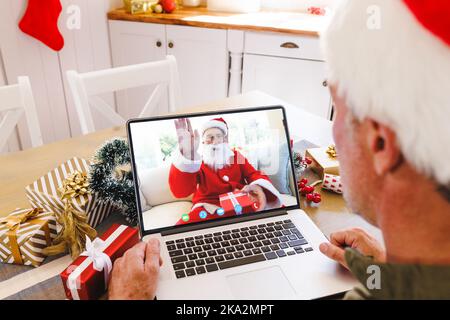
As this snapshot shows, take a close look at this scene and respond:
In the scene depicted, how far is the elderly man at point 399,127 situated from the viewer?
1.31ft

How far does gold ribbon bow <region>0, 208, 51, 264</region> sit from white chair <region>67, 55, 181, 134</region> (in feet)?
2.12

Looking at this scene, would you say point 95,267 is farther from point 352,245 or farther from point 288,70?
point 288,70

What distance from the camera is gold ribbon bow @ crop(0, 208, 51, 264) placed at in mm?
760

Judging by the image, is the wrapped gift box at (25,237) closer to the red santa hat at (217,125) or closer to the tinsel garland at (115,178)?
the tinsel garland at (115,178)

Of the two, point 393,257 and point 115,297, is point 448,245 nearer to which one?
point 393,257

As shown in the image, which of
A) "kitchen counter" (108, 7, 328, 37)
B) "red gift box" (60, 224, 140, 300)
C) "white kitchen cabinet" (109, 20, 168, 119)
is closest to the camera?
"red gift box" (60, 224, 140, 300)

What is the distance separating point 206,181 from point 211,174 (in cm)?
2

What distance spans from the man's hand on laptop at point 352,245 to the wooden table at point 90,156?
0.26 ft

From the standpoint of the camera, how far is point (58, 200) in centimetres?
83

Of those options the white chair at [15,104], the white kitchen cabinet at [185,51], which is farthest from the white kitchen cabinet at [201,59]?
the white chair at [15,104]

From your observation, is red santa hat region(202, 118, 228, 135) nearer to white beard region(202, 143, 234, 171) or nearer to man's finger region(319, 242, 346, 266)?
white beard region(202, 143, 234, 171)

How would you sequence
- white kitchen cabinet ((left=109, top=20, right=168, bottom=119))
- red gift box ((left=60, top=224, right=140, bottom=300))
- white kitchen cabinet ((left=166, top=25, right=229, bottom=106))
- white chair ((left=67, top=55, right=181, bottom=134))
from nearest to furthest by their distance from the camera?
red gift box ((left=60, top=224, right=140, bottom=300))
white chair ((left=67, top=55, right=181, bottom=134))
white kitchen cabinet ((left=166, top=25, right=229, bottom=106))
white kitchen cabinet ((left=109, top=20, right=168, bottom=119))

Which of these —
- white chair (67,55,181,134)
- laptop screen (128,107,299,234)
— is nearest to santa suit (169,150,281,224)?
laptop screen (128,107,299,234)
